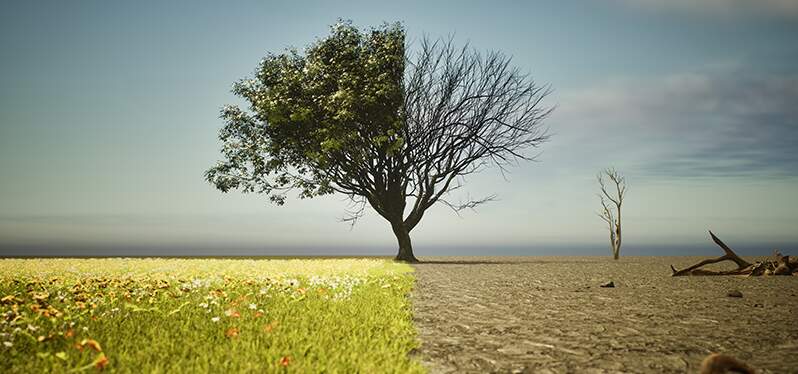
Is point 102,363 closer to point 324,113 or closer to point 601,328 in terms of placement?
point 601,328

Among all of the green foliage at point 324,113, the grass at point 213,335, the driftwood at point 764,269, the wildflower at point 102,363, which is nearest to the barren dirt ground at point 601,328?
the grass at point 213,335

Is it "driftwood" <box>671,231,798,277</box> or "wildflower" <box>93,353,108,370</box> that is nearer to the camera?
"wildflower" <box>93,353,108,370</box>

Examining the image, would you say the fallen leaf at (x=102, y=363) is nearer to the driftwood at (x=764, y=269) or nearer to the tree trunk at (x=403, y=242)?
the driftwood at (x=764, y=269)

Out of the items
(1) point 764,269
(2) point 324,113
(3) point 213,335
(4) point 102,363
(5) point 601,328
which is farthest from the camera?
(2) point 324,113

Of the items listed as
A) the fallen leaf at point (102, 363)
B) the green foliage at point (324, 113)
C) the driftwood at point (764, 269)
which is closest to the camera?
the fallen leaf at point (102, 363)

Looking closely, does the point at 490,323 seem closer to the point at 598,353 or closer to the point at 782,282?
the point at 598,353

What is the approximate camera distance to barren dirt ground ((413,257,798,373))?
447 centimetres

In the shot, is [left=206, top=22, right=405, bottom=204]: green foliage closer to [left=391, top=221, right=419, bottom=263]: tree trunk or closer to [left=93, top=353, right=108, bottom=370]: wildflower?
[left=391, top=221, right=419, bottom=263]: tree trunk

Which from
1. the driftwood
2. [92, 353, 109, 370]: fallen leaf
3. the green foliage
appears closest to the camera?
[92, 353, 109, 370]: fallen leaf

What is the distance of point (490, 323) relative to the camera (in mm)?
6301

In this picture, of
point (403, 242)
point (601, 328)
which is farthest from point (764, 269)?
point (403, 242)

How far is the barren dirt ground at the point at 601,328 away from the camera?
447 centimetres

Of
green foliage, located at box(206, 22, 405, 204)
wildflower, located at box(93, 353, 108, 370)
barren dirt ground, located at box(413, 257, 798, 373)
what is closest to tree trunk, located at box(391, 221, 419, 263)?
green foliage, located at box(206, 22, 405, 204)

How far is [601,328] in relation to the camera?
598 centimetres
